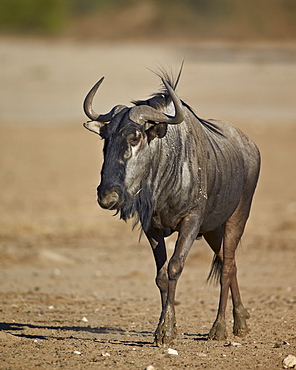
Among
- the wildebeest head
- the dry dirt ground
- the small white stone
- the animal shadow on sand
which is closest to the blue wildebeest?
the wildebeest head

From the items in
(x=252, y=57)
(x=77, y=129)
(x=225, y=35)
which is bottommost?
(x=77, y=129)

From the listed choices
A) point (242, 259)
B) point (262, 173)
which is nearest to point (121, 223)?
point (242, 259)

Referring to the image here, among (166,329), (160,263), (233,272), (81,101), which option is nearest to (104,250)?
(233,272)

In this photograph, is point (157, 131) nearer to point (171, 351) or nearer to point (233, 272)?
point (171, 351)

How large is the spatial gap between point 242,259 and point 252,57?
28.4 meters

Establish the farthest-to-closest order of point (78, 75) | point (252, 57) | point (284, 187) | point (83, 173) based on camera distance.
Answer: point (252, 57) → point (78, 75) → point (83, 173) → point (284, 187)

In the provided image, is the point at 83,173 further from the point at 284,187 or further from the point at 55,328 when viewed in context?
the point at 55,328

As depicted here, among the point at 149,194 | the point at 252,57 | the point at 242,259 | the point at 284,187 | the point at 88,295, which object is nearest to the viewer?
the point at 149,194

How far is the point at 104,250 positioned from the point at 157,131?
6274 millimetres

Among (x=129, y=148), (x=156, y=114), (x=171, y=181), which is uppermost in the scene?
(x=156, y=114)

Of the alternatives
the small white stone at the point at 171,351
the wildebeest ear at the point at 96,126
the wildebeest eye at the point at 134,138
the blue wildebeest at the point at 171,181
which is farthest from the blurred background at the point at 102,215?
the wildebeest ear at the point at 96,126

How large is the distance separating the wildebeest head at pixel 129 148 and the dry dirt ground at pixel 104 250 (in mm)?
1283

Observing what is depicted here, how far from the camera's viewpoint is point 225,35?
65.8 metres

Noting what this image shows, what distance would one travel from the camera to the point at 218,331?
798cm
